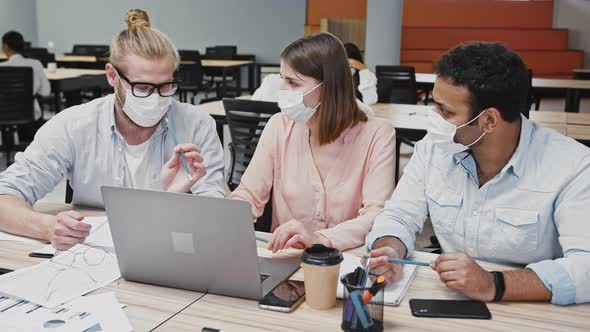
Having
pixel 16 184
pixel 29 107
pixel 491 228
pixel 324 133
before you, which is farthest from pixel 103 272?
pixel 29 107

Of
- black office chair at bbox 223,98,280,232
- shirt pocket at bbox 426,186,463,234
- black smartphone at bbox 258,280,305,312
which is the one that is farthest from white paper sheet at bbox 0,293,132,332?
black office chair at bbox 223,98,280,232

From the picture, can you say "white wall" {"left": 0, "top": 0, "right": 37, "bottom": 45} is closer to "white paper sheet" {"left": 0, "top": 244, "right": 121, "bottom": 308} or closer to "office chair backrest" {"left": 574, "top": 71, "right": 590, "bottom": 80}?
"office chair backrest" {"left": 574, "top": 71, "right": 590, "bottom": 80}

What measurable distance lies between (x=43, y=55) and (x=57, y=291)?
30.5 feet

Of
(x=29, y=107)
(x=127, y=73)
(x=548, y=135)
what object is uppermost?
(x=127, y=73)

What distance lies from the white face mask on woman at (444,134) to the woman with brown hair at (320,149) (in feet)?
0.98

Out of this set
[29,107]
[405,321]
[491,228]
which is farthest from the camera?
[29,107]

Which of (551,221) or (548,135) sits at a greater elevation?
(548,135)

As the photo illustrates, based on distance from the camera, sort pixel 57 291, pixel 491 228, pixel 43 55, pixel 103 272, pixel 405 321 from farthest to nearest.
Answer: pixel 43 55, pixel 491 228, pixel 103 272, pixel 57 291, pixel 405 321

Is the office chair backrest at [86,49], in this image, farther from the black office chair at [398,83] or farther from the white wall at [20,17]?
the black office chair at [398,83]

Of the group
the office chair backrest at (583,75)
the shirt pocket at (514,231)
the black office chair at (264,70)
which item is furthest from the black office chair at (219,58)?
the shirt pocket at (514,231)

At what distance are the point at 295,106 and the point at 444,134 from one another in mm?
562

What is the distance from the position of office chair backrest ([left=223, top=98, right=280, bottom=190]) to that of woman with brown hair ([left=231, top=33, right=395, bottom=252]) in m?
0.92

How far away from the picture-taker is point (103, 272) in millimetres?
1453

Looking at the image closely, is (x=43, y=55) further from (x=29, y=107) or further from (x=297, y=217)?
(x=297, y=217)
